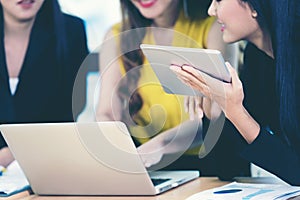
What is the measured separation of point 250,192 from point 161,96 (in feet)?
2.62

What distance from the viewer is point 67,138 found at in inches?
66.5

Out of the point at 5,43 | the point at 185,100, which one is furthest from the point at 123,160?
the point at 5,43

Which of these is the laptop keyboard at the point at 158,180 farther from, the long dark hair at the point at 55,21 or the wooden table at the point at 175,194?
the long dark hair at the point at 55,21

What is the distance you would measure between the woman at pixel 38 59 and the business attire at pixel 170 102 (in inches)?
10.2

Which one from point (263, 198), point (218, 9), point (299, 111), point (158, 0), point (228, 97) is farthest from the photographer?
point (158, 0)

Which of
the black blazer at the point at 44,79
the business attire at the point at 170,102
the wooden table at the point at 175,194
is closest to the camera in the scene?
the wooden table at the point at 175,194

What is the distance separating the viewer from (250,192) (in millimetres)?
1667

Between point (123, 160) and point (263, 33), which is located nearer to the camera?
point (123, 160)

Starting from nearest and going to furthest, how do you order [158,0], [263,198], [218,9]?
1. [263,198]
2. [218,9]
3. [158,0]

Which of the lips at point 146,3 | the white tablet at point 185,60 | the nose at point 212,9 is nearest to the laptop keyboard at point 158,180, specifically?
the white tablet at point 185,60

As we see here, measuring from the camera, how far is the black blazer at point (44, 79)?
8.29 feet

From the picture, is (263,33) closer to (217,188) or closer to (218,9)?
(218,9)

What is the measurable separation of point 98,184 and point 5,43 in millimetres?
1062

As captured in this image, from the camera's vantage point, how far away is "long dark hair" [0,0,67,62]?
8.34 feet
